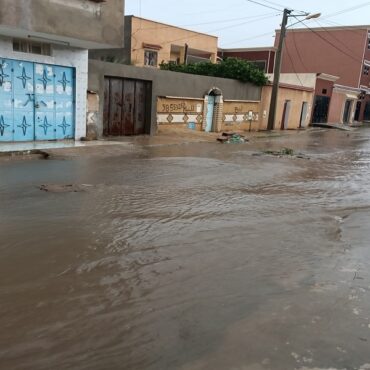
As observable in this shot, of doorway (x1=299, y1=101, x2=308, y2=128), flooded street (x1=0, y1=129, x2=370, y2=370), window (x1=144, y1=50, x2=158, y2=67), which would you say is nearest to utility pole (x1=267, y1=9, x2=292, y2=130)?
doorway (x1=299, y1=101, x2=308, y2=128)

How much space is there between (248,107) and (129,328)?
23.5 metres

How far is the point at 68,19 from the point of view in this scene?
12.4m

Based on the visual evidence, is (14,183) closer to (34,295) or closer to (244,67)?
(34,295)

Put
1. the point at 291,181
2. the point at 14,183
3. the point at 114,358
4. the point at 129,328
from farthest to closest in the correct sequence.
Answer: the point at 291,181, the point at 14,183, the point at 129,328, the point at 114,358

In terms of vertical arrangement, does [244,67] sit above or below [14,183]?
above

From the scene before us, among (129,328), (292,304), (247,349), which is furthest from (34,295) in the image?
(292,304)

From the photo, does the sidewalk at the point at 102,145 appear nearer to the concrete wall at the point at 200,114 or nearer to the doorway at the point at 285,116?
the concrete wall at the point at 200,114

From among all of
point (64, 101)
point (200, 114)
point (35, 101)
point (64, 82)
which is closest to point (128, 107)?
point (64, 101)

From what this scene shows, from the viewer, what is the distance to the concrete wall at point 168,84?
16.0m

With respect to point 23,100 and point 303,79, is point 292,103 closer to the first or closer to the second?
point 303,79

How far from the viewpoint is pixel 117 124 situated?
57.6 feet

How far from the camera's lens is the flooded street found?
3135 millimetres

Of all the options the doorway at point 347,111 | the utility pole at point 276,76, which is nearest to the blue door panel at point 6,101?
the utility pole at point 276,76

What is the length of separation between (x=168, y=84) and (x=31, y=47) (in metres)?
7.33
